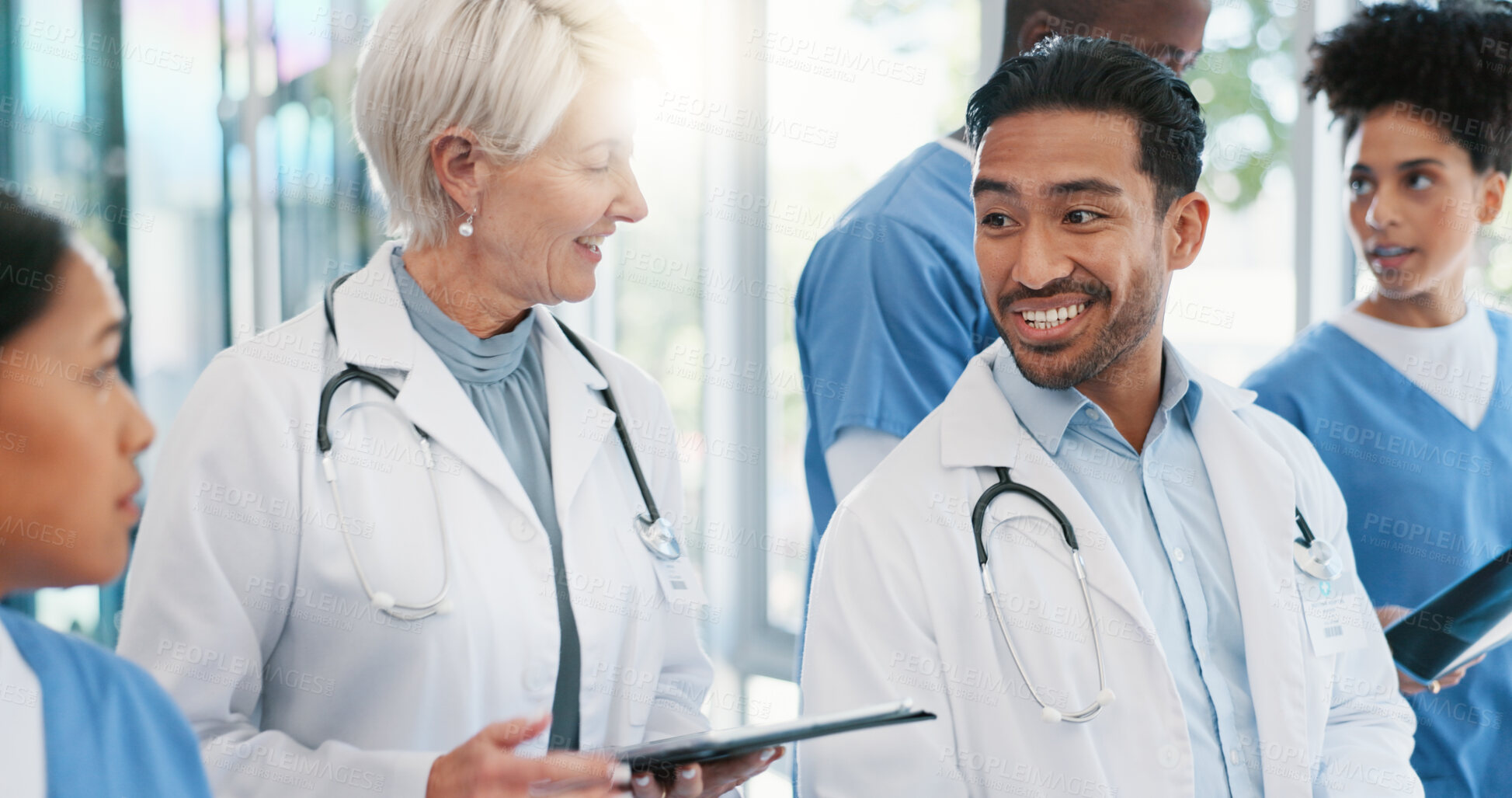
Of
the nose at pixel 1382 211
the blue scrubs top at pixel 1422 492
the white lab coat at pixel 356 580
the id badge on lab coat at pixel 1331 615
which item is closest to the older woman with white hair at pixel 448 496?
the white lab coat at pixel 356 580

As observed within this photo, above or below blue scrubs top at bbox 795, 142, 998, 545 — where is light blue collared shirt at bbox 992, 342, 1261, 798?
below

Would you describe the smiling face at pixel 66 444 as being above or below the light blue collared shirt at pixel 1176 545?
above

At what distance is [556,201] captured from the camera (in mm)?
1517

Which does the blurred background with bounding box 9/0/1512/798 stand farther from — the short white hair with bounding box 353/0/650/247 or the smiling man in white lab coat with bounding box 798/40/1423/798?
the smiling man in white lab coat with bounding box 798/40/1423/798

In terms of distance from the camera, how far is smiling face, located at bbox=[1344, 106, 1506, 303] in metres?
1.78

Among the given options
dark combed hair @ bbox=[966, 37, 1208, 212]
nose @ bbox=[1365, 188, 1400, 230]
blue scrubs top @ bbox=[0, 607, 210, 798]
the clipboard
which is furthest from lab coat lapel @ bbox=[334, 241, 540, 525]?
nose @ bbox=[1365, 188, 1400, 230]

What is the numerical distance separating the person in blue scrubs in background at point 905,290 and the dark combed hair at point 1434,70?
26cm

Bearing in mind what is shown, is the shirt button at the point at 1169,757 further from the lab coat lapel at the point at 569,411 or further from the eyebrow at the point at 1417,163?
the eyebrow at the point at 1417,163

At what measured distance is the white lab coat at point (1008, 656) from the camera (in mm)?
1288

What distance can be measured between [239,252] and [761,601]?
224cm

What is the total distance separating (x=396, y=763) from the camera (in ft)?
4.23

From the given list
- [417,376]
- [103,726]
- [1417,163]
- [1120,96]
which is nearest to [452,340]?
[417,376]

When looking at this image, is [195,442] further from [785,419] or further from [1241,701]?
[785,419]

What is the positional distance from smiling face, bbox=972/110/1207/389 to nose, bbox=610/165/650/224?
0.47 m
